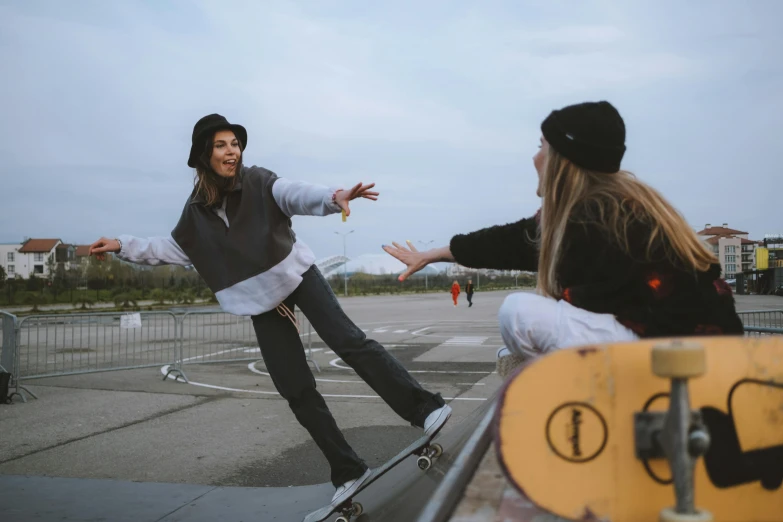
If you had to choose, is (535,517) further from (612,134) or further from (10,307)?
(10,307)

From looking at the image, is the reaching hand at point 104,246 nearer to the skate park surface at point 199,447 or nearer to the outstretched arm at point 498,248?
the skate park surface at point 199,447

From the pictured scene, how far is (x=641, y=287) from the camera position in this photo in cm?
192

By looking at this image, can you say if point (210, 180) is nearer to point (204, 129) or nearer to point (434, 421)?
point (204, 129)

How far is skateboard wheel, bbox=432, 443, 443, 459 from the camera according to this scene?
3293mm

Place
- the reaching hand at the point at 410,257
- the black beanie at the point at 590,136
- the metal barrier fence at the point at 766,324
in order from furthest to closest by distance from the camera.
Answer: the metal barrier fence at the point at 766,324
the reaching hand at the point at 410,257
the black beanie at the point at 590,136

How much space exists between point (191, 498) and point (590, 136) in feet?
10.1

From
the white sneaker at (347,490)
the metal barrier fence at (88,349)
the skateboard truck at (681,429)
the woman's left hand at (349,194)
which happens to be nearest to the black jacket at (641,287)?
the skateboard truck at (681,429)

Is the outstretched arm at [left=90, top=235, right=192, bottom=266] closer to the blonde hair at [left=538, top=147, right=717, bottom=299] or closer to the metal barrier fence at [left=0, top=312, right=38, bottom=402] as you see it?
the blonde hair at [left=538, top=147, right=717, bottom=299]

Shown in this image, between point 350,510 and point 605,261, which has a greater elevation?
point 605,261

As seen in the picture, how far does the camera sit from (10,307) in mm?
37688

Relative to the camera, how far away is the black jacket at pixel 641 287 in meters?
1.88

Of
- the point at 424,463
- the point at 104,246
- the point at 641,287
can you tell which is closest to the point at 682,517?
the point at 641,287

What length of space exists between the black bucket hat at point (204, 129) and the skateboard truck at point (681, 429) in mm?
2871

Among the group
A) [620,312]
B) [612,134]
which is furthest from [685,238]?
[612,134]
